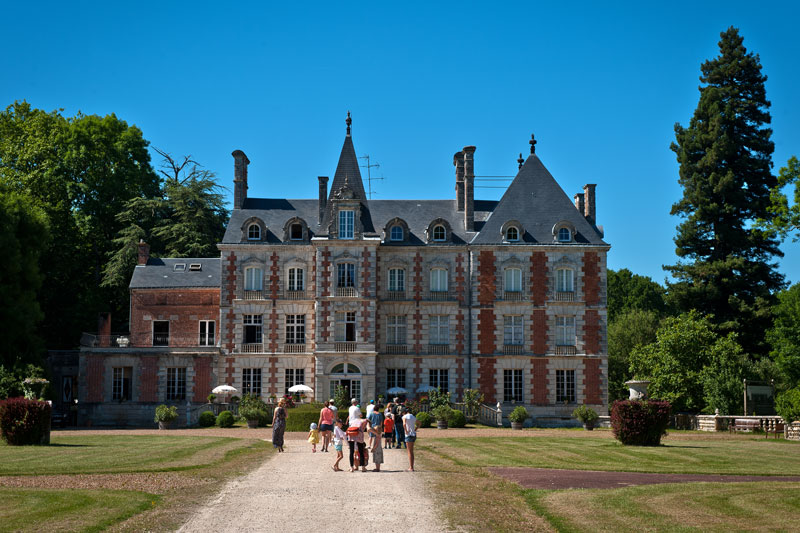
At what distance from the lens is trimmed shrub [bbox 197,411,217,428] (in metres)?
39.8

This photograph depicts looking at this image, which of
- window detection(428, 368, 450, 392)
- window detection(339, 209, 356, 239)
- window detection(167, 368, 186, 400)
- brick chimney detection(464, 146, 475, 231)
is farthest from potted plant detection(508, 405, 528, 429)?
window detection(167, 368, 186, 400)

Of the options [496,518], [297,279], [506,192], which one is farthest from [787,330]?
[496,518]

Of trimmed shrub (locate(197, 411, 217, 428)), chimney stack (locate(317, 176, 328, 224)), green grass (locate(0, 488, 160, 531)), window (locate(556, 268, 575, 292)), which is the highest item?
chimney stack (locate(317, 176, 328, 224))

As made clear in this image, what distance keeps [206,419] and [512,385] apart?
15934 mm

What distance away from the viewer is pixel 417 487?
18.2 metres

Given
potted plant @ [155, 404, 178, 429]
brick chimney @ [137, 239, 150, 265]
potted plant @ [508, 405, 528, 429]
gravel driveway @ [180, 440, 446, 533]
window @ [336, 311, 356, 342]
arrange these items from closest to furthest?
gravel driveway @ [180, 440, 446, 533], potted plant @ [155, 404, 178, 429], potted plant @ [508, 405, 528, 429], window @ [336, 311, 356, 342], brick chimney @ [137, 239, 150, 265]

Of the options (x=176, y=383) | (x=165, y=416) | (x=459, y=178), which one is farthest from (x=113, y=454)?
(x=459, y=178)

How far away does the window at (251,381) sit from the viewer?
151 ft

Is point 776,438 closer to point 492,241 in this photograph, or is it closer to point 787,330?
point 787,330

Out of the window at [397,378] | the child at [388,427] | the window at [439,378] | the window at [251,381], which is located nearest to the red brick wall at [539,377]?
the window at [439,378]

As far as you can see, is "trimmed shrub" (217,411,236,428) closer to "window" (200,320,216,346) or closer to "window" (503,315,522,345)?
"window" (200,320,216,346)

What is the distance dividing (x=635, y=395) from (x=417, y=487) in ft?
94.9

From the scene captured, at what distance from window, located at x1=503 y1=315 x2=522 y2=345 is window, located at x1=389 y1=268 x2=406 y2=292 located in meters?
5.65

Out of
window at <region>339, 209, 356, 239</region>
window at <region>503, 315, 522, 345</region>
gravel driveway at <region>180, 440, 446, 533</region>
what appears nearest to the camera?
gravel driveway at <region>180, 440, 446, 533</region>
